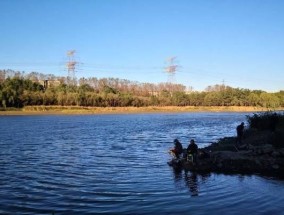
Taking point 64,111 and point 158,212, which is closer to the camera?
point 158,212

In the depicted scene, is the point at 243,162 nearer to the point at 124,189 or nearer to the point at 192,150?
the point at 192,150

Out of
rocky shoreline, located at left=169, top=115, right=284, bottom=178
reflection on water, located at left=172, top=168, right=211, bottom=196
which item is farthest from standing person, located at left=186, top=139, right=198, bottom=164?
reflection on water, located at left=172, top=168, right=211, bottom=196

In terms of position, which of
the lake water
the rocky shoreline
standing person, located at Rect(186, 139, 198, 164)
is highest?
standing person, located at Rect(186, 139, 198, 164)

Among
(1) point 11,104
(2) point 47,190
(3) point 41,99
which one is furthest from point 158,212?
(3) point 41,99

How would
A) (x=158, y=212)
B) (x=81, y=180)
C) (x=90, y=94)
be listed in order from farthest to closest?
(x=90, y=94) → (x=81, y=180) → (x=158, y=212)

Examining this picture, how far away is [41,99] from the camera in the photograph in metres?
154

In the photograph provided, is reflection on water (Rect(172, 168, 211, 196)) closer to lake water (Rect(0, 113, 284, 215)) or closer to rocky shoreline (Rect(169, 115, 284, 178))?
lake water (Rect(0, 113, 284, 215))

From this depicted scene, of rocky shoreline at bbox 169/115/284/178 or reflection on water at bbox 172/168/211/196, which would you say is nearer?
reflection on water at bbox 172/168/211/196

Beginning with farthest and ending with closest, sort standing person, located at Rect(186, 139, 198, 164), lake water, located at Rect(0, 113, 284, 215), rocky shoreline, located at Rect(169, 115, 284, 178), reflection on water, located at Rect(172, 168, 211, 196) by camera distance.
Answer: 1. standing person, located at Rect(186, 139, 198, 164)
2. rocky shoreline, located at Rect(169, 115, 284, 178)
3. reflection on water, located at Rect(172, 168, 211, 196)
4. lake water, located at Rect(0, 113, 284, 215)

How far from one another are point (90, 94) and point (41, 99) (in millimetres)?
22200

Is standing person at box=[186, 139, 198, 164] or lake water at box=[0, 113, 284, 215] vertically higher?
standing person at box=[186, 139, 198, 164]

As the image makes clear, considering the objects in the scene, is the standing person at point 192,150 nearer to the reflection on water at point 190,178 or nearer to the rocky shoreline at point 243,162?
the rocky shoreline at point 243,162

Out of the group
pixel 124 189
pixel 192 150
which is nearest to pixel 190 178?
pixel 192 150

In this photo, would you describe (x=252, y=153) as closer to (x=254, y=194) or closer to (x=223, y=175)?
(x=223, y=175)
